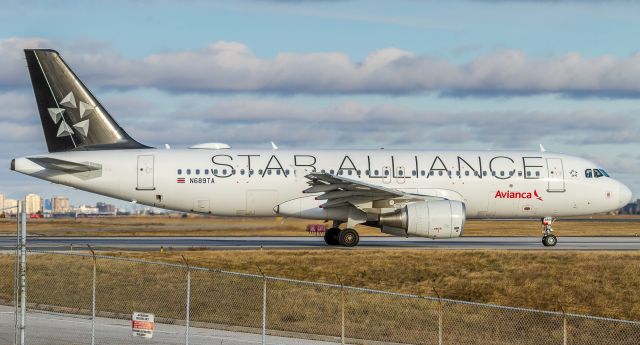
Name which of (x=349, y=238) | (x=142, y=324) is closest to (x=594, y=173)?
(x=349, y=238)

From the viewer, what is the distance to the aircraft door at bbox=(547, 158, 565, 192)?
43594mm

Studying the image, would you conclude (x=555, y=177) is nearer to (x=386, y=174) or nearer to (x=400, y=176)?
(x=400, y=176)

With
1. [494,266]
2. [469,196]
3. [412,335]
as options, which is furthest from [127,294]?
[469,196]

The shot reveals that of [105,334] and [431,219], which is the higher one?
[431,219]

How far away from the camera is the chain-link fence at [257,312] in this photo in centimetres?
2781

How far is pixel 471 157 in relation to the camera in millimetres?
43469

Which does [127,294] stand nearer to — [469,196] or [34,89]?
[34,89]

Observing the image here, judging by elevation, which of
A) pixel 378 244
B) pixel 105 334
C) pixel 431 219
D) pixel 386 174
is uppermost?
pixel 386 174

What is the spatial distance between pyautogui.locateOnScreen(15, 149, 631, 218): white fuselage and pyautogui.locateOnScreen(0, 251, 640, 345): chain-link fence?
6.73 m

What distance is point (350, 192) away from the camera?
3966cm

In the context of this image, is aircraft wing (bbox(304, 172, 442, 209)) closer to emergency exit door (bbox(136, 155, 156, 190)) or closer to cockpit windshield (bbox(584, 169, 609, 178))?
emergency exit door (bbox(136, 155, 156, 190))

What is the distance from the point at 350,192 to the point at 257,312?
32.5 feet

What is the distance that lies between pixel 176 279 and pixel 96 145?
406 inches

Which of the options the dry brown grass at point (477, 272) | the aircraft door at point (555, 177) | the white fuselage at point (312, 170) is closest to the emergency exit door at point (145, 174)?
the white fuselage at point (312, 170)
